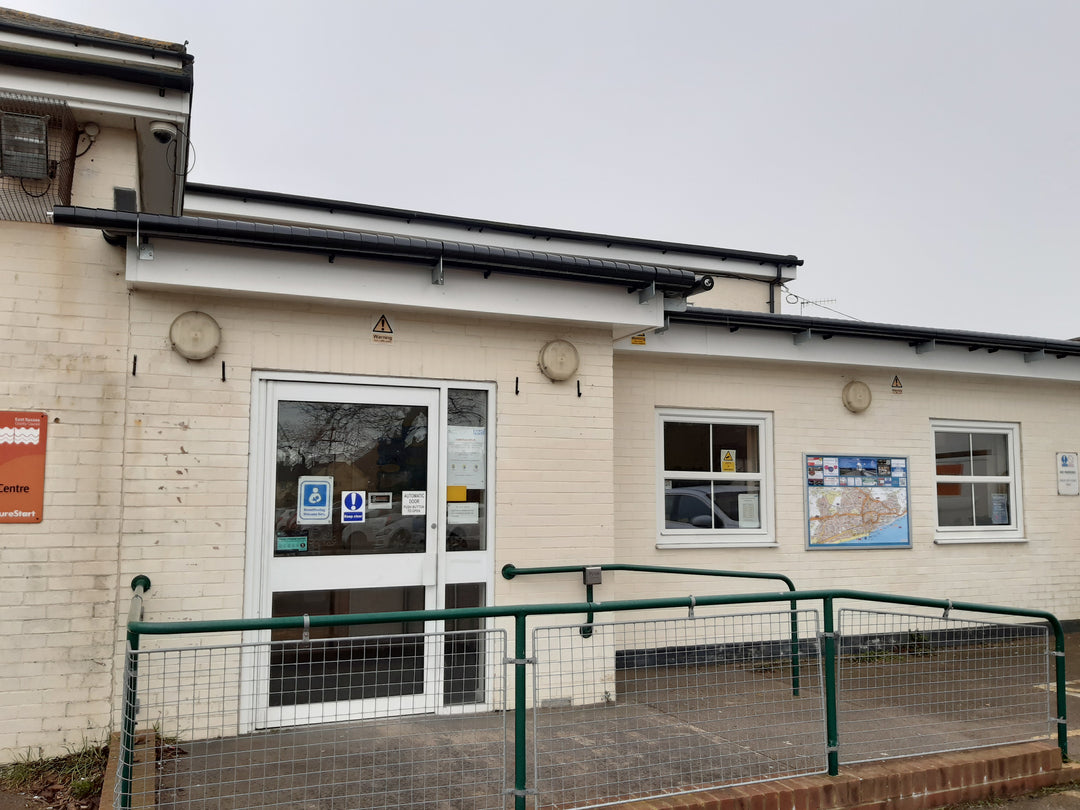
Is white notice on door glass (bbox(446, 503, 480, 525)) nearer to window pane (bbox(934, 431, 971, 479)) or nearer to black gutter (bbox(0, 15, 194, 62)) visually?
black gutter (bbox(0, 15, 194, 62))

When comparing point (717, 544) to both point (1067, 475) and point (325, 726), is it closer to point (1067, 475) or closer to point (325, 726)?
point (325, 726)

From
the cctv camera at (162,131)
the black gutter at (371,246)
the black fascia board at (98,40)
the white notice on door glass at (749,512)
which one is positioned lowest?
the white notice on door glass at (749,512)

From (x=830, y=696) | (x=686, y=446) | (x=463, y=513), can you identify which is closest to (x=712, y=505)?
(x=686, y=446)

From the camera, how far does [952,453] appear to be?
939cm

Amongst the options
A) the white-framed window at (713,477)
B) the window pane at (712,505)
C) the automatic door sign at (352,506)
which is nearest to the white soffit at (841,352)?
the white-framed window at (713,477)

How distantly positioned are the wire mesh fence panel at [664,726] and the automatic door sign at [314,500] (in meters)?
1.74

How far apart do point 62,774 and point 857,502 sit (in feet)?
23.3

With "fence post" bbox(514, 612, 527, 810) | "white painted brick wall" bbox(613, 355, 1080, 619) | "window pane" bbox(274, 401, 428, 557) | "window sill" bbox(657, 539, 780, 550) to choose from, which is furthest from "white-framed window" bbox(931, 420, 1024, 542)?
"fence post" bbox(514, 612, 527, 810)

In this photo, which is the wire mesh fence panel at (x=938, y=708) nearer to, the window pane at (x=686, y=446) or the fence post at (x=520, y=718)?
the fence post at (x=520, y=718)

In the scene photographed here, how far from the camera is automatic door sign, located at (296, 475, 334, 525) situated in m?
5.84

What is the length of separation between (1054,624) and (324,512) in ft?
15.6

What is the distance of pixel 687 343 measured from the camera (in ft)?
25.8

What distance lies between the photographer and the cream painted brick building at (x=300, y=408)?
17.2ft

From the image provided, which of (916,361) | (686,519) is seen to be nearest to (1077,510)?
(916,361)
